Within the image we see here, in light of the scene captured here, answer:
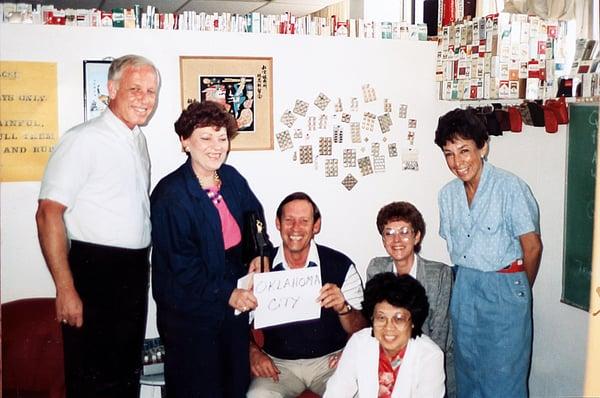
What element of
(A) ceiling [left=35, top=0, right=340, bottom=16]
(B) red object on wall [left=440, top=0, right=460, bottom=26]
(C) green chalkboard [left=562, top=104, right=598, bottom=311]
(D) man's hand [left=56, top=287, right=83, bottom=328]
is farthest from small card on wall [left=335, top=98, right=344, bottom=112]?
(A) ceiling [left=35, top=0, right=340, bottom=16]

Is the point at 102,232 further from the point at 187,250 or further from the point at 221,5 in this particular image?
the point at 221,5

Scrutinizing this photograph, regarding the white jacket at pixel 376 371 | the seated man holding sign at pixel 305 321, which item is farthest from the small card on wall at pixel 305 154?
the white jacket at pixel 376 371

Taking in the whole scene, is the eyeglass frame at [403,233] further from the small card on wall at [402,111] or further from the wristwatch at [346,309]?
the small card on wall at [402,111]

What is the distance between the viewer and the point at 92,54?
2301 mm

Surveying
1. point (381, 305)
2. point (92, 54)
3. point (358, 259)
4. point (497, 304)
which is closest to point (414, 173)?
point (358, 259)

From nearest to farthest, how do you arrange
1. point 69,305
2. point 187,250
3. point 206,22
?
point 69,305, point 187,250, point 206,22

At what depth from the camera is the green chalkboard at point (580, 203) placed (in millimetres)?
2172

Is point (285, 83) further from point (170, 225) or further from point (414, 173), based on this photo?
point (170, 225)

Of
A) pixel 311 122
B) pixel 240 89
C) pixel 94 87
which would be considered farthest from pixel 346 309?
pixel 94 87

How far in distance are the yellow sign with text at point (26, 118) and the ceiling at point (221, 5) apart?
145 inches

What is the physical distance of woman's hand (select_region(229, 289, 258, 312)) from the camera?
2.06m

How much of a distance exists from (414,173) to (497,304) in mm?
901

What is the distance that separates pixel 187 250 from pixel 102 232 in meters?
0.28

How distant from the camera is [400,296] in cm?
189
